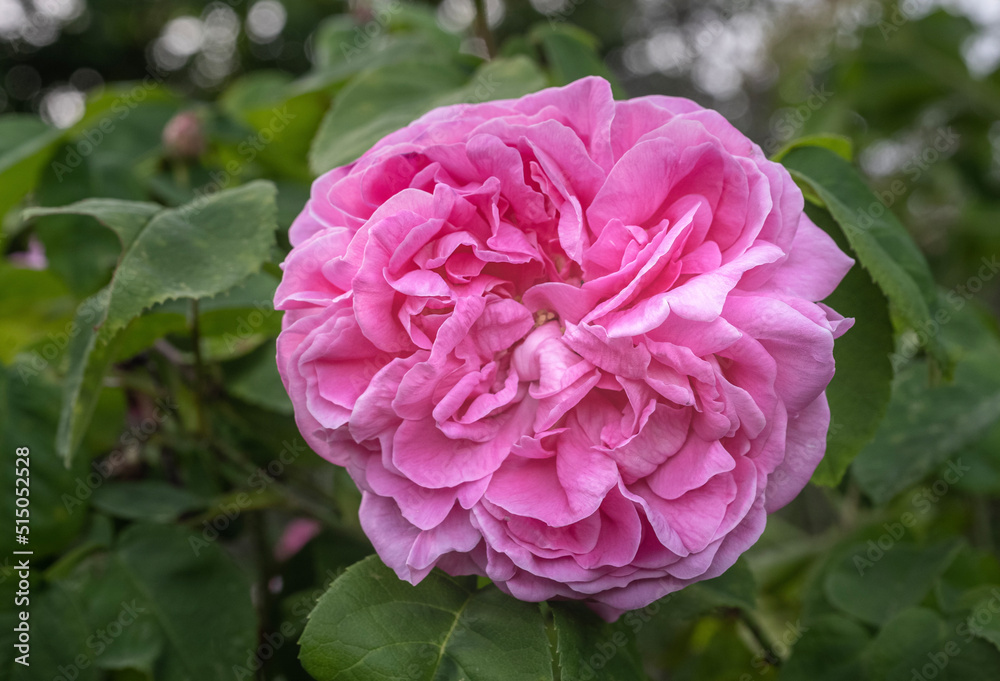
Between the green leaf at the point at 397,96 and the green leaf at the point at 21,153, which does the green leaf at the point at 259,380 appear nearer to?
the green leaf at the point at 397,96

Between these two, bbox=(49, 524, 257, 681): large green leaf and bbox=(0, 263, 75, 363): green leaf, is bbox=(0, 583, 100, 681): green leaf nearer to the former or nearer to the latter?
bbox=(49, 524, 257, 681): large green leaf

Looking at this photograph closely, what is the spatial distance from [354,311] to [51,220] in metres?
0.55

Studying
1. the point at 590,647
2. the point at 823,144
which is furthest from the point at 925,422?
the point at 590,647

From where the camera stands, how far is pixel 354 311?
1.57 feet

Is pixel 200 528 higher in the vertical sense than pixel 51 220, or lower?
lower

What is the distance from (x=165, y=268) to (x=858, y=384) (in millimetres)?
560

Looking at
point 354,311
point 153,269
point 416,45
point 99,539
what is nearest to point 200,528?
point 99,539

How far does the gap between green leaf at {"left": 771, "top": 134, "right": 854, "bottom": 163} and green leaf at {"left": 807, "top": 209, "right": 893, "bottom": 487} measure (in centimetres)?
14

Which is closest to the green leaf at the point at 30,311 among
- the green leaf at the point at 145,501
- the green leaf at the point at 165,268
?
the green leaf at the point at 145,501

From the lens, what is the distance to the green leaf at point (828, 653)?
0.71 meters

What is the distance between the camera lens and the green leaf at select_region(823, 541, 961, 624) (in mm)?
788

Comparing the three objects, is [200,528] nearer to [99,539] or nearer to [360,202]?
[99,539]

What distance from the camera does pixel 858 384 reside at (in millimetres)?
568

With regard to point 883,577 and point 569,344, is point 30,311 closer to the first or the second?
point 569,344
